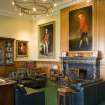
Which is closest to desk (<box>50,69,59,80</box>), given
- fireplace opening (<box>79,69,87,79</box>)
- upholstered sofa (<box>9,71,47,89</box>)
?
upholstered sofa (<box>9,71,47,89</box>)

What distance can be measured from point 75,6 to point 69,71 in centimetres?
→ 327

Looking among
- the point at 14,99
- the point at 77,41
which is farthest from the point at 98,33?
the point at 14,99

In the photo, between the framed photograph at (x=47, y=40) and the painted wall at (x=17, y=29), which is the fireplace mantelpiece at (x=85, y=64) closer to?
the framed photograph at (x=47, y=40)

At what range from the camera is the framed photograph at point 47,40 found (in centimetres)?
997

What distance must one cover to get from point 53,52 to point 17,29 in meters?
2.93

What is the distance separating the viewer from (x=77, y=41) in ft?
26.9

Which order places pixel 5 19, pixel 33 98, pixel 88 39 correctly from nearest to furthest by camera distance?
pixel 33 98 → pixel 88 39 → pixel 5 19

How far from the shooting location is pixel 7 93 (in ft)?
12.9

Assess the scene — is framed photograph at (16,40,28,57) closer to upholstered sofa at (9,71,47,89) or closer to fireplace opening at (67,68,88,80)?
upholstered sofa at (9,71,47,89)

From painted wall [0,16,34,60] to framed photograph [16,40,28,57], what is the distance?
265 mm

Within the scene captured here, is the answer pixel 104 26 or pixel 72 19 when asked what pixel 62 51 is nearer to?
pixel 72 19

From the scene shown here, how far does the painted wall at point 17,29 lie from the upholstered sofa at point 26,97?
20.8 ft

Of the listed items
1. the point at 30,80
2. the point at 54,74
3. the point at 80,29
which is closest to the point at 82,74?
the point at 54,74

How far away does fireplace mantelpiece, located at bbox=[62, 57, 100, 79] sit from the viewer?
7211mm
